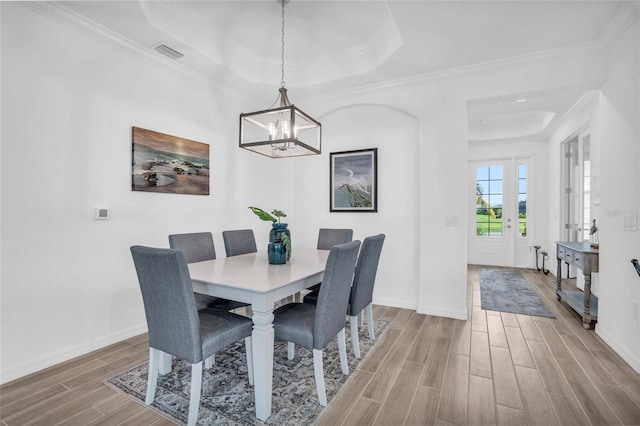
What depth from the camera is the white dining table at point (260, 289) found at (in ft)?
5.63

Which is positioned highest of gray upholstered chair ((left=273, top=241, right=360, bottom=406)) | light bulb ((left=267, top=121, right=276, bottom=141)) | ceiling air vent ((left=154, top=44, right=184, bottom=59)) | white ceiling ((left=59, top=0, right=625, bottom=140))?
white ceiling ((left=59, top=0, right=625, bottom=140))

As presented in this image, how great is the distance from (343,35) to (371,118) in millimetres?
1118

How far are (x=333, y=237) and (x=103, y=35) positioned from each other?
2701mm

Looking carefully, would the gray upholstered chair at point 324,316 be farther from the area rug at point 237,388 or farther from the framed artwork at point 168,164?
the framed artwork at point 168,164

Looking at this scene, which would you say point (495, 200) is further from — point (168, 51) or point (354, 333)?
point (168, 51)

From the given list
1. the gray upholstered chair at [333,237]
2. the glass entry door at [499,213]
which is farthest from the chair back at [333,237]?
the glass entry door at [499,213]

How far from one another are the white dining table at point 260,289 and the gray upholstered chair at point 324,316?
17 centimetres

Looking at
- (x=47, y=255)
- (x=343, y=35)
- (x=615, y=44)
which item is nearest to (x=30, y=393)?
(x=47, y=255)

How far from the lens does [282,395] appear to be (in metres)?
1.95

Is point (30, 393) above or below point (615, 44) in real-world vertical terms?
below

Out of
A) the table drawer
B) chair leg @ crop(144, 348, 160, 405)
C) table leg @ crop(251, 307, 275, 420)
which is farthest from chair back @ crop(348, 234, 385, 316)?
the table drawer

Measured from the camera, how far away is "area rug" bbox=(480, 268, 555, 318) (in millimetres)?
3609

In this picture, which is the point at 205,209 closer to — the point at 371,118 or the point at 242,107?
the point at 242,107

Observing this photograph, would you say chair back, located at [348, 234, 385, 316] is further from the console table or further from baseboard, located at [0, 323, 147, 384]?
the console table
